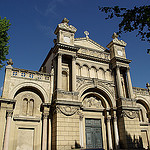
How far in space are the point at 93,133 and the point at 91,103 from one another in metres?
3.24

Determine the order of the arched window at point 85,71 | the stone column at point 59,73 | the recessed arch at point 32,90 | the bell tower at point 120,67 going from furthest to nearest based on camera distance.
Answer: the bell tower at point 120,67 → the arched window at point 85,71 → the stone column at point 59,73 → the recessed arch at point 32,90

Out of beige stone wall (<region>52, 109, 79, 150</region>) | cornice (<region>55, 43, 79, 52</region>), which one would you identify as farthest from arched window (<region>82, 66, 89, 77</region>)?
beige stone wall (<region>52, 109, 79, 150</region>)

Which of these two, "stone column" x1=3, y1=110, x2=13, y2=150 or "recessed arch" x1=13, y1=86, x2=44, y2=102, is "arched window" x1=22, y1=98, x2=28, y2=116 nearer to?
"recessed arch" x1=13, y1=86, x2=44, y2=102

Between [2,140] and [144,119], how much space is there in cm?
1703

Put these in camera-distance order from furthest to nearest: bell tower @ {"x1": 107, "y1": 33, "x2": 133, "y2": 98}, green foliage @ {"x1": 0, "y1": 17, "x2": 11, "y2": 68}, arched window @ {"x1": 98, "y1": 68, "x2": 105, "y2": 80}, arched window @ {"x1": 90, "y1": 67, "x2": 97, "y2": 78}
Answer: arched window @ {"x1": 98, "y1": 68, "x2": 105, "y2": 80}
arched window @ {"x1": 90, "y1": 67, "x2": 97, "y2": 78}
bell tower @ {"x1": 107, "y1": 33, "x2": 133, "y2": 98}
green foliage @ {"x1": 0, "y1": 17, "x2": 11, "y2": 68}

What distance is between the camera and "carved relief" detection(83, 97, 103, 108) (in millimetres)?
20759

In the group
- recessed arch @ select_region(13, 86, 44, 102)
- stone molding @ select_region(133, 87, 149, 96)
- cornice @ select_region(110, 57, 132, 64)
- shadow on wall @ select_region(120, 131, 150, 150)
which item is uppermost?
cornice @ select_region(110, 57, 132, 64)

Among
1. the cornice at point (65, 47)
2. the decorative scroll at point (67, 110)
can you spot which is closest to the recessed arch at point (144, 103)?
the decorative scroll at point (67, 110)

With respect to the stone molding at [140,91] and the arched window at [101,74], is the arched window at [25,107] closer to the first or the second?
the arched window at [101,74]

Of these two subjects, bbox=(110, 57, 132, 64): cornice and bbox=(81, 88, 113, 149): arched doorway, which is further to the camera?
bbox=(110, 57, 132, 64): cornice

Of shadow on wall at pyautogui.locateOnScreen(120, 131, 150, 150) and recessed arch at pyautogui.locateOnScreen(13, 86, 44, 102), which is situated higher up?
recessed arch at pyautogui.locateOnScreen(13, 86, 44, 102)

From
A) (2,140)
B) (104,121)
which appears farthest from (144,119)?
(2,140)

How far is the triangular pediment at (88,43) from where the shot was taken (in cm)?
2347

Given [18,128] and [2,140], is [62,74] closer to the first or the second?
[18,128]
